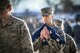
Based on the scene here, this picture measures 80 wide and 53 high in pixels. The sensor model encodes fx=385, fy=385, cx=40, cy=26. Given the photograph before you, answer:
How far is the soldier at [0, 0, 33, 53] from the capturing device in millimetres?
4391

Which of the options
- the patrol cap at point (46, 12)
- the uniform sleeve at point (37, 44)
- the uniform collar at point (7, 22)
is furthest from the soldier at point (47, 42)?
the uniform collar at point (7, 22)

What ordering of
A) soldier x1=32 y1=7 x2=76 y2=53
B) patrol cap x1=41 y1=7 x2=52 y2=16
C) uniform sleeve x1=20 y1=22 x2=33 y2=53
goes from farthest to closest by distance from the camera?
patrol cap x1=41 y1=7 x2=52 y2=16 < soldier x1=32 y1=7 x2=76 y2=53 < uniform sleeve x1=20 y1=22 x2=33 y2=53

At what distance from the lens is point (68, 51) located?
730 centimetres

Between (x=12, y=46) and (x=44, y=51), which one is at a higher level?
(x=12, y=46)

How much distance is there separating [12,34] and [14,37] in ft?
0.14

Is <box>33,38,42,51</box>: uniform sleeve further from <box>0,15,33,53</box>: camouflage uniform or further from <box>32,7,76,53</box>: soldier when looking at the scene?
<box>0,15,33,53</box>: camouflage uniform

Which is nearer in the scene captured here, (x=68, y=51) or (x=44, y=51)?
(x=44, y=51)

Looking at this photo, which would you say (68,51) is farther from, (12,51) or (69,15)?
(69,15)

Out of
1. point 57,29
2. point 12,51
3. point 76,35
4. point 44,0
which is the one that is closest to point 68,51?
point 57,29

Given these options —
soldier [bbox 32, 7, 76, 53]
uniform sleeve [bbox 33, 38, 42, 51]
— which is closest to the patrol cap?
soldier [bbox 32, 7, 76, 53]

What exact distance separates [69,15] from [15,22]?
505 inches

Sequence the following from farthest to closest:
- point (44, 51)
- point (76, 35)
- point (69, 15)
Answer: point (69, 15) → point (76, 35) → point (44, 51)

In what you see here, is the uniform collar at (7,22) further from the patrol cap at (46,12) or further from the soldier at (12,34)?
the patrol cap at (46,12)

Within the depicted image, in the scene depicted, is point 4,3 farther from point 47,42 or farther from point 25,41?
point 47,42
